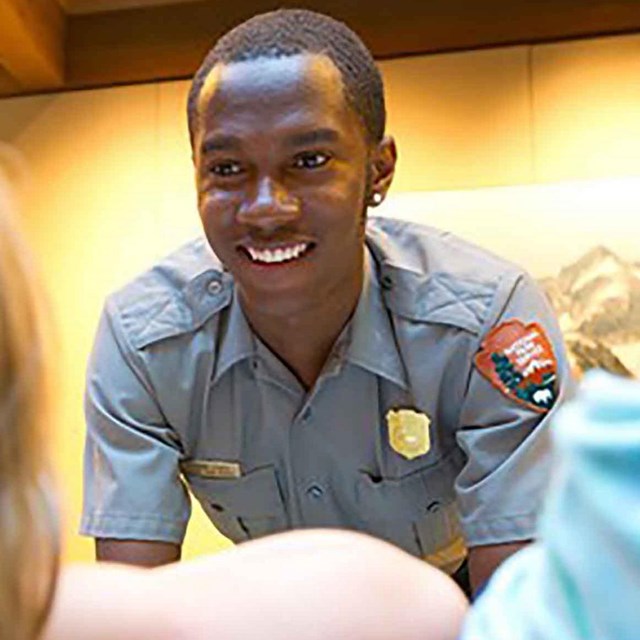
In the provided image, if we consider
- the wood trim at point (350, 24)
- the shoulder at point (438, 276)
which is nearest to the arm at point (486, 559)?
the shoulder at point (438, 276)

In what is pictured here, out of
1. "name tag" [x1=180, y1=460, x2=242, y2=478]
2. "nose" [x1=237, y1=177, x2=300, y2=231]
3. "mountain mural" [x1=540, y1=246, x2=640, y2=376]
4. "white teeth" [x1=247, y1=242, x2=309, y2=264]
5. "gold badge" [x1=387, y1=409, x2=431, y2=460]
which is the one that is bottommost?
"mountain mural" [x1=540, y1=246, x2=640, y2=376]

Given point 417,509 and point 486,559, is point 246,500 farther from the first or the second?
point 486,559

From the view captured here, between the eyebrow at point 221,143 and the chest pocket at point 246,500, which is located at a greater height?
the eyebrow at point 221,143

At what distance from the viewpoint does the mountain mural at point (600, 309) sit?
2.58 meters

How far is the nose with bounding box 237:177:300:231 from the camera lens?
1.25 m

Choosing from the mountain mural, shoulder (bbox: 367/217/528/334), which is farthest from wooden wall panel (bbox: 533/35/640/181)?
shoulder (bbox: 367/217/528/334)

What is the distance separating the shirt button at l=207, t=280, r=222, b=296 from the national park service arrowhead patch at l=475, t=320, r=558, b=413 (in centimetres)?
32

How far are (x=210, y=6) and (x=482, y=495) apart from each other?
1.95 meters

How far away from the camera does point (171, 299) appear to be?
1.41 m

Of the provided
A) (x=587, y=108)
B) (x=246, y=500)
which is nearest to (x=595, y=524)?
(x=246, y=500)

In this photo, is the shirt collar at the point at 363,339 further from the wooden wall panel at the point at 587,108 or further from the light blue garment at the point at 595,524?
the wooden wall panel at the point at 587,108

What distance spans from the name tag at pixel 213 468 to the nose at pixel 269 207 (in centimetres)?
32

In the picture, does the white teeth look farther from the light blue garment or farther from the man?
the light blue garment

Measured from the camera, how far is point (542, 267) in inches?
105
